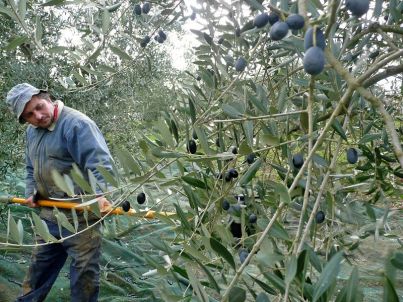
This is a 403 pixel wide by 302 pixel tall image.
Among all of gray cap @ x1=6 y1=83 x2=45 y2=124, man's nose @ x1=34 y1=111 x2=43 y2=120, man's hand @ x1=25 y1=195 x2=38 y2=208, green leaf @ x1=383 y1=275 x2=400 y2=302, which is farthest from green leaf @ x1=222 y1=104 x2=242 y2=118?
man's hand @ x1=25 y1=195 x2=38 y2=208

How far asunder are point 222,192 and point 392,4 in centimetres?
59

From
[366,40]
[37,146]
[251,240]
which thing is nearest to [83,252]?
[37,146]

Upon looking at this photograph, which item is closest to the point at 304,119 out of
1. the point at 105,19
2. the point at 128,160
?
the point at 128,160

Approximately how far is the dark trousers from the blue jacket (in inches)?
10.7

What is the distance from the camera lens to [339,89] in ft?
3.56

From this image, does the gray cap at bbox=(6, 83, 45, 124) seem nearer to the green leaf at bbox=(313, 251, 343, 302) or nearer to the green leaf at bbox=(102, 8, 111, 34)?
the green leaf at bbox=(102, 8, 111, 34)

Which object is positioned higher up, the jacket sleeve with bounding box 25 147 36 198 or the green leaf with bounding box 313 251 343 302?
the green leaf with bounding box 313 251 343 302

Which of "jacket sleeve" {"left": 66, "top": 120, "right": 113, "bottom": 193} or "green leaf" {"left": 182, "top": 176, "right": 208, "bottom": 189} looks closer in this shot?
"green leaf" {"left": 182, "top": 176, "right": 208, "bottom": 189}

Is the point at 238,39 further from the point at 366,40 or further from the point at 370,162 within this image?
the point at 370,162

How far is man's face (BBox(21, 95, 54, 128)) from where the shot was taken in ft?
9.23

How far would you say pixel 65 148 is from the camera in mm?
2918

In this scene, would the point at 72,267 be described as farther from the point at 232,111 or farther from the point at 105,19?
the point at 232,111

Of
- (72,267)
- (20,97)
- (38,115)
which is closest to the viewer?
(20,97)

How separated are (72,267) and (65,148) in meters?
0.67
